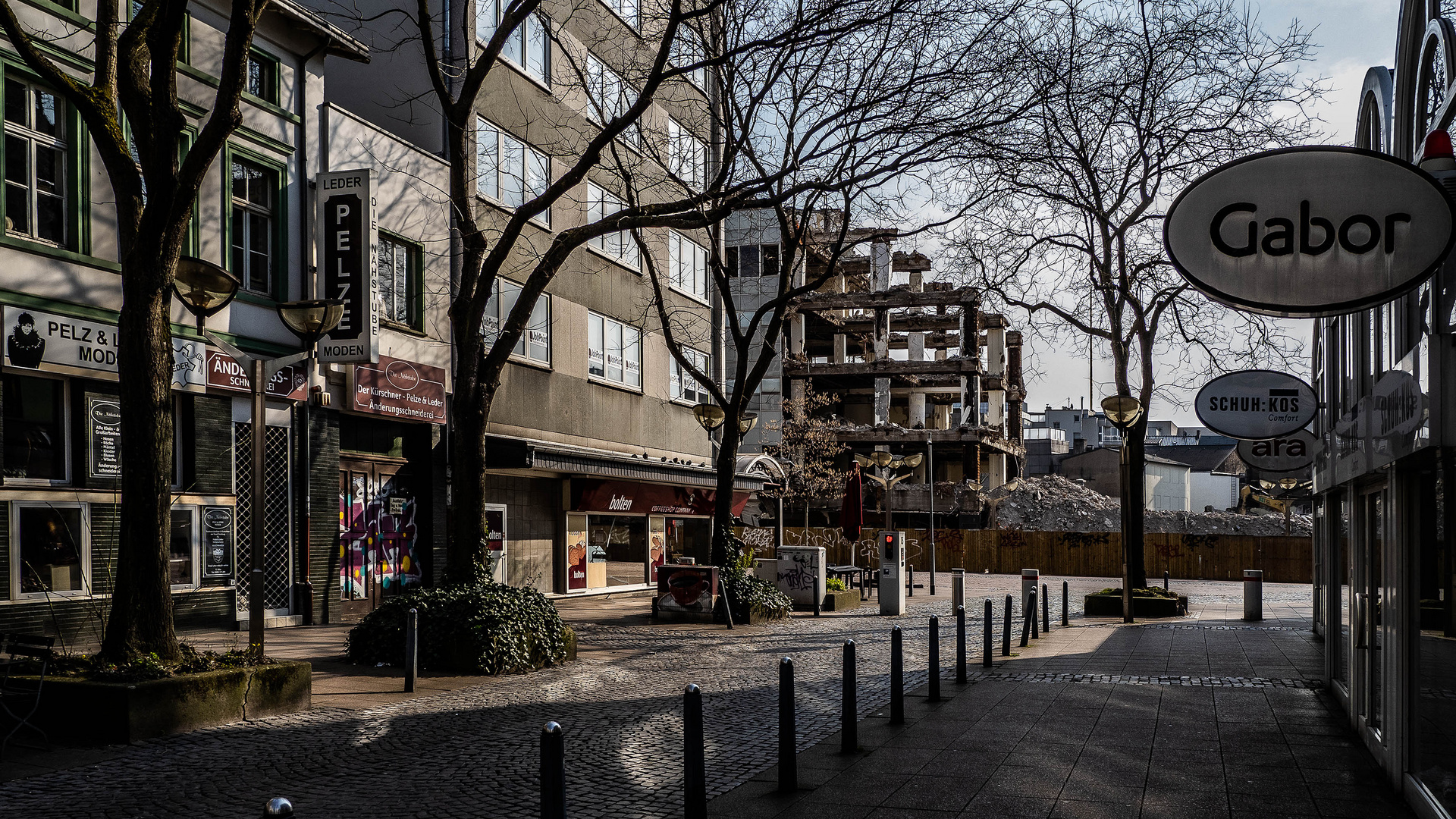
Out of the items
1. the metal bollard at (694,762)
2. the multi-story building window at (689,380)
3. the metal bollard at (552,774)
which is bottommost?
the metal bollard at (694,762)

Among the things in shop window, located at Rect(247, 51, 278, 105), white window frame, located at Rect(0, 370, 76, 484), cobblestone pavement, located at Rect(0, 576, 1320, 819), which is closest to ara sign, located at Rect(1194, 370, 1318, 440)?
cobblestone pavement, located at Rect(0, 576, 1320, 819)

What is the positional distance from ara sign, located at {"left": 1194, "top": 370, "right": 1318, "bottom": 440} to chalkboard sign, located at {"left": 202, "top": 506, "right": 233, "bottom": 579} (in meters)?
12.6

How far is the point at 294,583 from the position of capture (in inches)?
698

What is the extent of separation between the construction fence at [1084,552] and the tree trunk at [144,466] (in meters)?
34.6

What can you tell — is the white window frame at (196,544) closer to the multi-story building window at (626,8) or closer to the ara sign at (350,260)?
the ara sign at (350,260)

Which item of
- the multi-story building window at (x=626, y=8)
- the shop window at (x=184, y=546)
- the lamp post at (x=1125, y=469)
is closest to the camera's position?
the shop window at (x=184, y=546)

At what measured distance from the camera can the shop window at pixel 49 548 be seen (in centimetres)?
1340

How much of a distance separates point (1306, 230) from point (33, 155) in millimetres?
13465

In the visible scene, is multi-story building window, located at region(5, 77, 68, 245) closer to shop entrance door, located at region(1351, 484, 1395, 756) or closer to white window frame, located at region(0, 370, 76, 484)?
white window frame, located at region(0, 370, 76, 484)

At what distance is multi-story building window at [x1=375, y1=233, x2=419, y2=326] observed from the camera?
65.9ft

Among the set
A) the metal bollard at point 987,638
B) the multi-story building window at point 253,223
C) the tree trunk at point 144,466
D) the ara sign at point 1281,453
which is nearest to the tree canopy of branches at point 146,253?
the tree trunk at point 144,466

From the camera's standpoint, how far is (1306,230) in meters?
5.79

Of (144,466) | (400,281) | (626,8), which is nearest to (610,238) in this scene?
(626,8)

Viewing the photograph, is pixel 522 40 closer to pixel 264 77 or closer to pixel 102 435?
pixel 264 77
